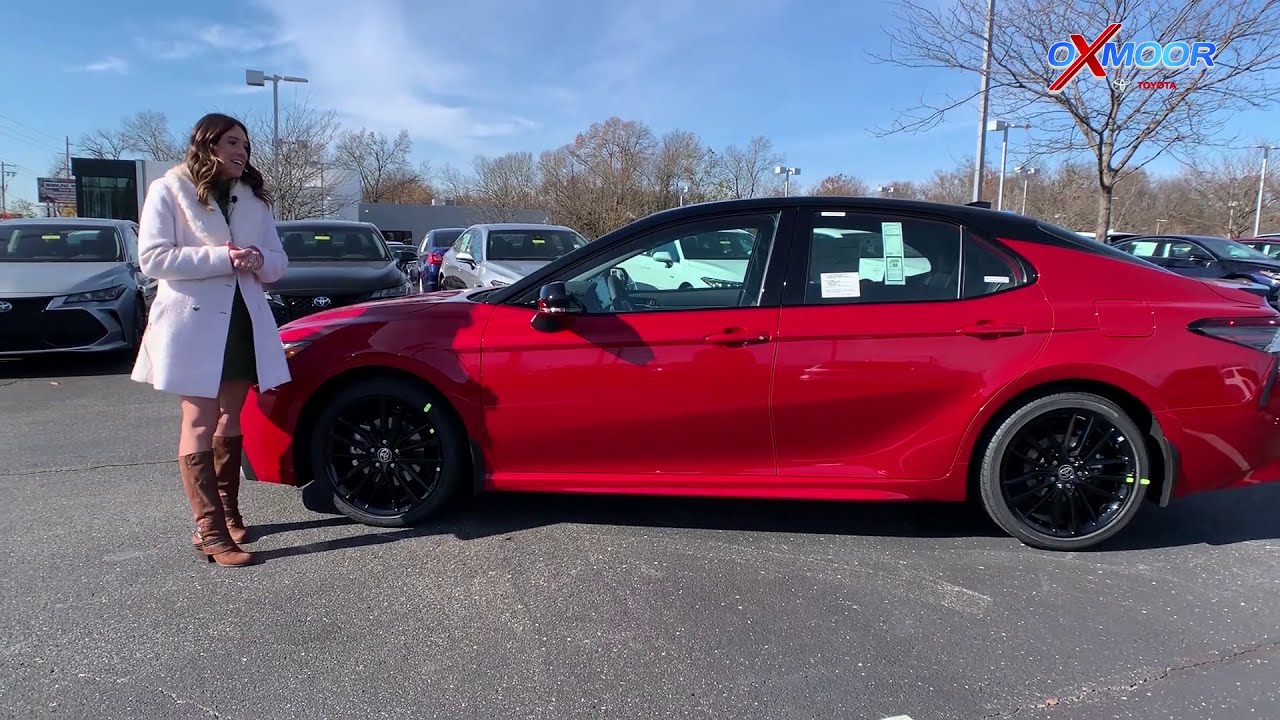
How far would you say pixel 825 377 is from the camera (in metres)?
3.48

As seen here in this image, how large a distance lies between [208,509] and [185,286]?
0.96 m

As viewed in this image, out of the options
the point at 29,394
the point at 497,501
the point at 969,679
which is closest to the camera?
the point at 969,679

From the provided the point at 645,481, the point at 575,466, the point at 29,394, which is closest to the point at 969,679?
the point at 645,481

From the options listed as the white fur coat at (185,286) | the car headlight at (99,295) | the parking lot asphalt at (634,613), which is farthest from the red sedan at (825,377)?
the car headlight at (99,295)

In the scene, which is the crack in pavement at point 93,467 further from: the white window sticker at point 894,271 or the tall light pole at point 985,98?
the tall light pole at point 985,98

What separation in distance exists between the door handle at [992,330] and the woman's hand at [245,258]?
9.90 feet

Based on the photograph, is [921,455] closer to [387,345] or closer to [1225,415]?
[1225,415]

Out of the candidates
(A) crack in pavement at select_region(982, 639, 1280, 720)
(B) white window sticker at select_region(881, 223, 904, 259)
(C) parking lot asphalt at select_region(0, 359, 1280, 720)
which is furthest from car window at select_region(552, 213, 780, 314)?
(A) crack in pavement at select_region(982, 639, 1280, 720)

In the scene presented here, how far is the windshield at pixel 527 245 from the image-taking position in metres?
10.2

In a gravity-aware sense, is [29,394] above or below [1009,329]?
below

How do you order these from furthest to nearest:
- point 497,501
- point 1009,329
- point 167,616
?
point 497,501 < point 1009,329 < point 167,616

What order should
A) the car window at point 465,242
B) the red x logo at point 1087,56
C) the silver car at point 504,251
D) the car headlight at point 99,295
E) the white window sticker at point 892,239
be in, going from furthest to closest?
1. the red x logo at point 1087,56
2. the car window at point 465,242
3. the silver car at point 504,251
4. the car headlight at point 99,295
5. the white window sticker at point 892,239

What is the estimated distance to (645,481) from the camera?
3.66 meters

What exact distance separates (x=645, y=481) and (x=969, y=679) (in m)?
1.56
